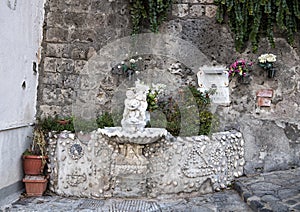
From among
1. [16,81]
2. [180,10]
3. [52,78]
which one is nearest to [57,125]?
[16,81]

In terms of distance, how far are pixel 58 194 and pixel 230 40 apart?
3121mm

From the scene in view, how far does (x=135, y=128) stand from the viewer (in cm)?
372

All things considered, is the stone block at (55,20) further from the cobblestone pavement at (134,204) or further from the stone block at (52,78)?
the cobblestone pavement at (134,204)

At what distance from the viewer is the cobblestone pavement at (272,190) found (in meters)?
Result: 3.34

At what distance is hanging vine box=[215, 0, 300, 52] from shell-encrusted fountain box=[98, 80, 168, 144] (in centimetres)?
175

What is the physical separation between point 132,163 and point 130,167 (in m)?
0.05

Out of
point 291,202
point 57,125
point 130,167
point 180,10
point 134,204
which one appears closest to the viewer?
point 291,202

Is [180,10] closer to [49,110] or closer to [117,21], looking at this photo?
[117,21]

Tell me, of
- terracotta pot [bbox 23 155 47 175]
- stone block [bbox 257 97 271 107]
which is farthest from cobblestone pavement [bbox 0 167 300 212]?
stone block [bbox 257 97 271 107]

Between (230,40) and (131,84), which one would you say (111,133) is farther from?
(230,40)

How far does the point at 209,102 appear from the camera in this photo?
4.50m

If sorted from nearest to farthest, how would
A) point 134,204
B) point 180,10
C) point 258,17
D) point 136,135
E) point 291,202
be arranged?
point 291,202 < point 136,135 < point 134,204 < point 258,17 < point 180,10

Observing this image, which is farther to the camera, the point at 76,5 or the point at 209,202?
the point at 76,5

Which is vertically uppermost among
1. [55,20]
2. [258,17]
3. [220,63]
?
[258,17]
